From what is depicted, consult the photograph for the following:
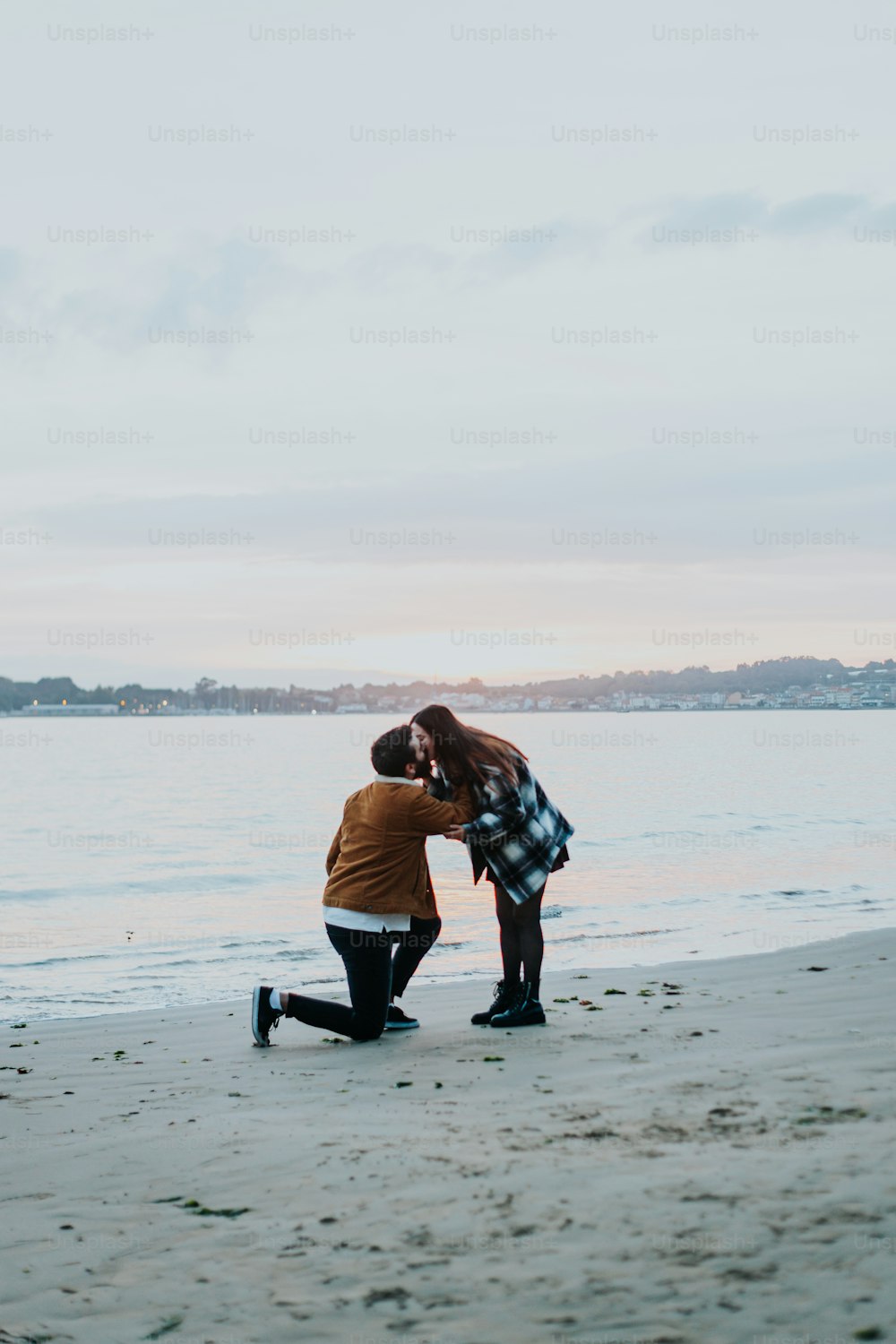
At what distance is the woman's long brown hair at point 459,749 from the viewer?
6391mm

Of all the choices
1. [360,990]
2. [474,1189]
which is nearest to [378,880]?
[360,990]

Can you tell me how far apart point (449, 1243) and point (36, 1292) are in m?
1.29

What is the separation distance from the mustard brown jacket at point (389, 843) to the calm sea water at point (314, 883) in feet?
13.1

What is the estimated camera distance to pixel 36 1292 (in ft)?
11.7

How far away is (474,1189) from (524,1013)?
108 inches

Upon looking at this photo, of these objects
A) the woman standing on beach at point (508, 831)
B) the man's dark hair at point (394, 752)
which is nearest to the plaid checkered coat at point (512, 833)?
the woman standing on beach at point (508, 831)

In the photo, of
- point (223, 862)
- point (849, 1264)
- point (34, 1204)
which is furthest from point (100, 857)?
point (849, 1264)

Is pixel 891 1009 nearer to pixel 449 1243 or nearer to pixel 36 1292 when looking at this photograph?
pixel 449 1243

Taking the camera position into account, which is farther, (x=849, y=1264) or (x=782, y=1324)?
(x=849, y=1264)

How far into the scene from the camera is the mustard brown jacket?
20.6 feet

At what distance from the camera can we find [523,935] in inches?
259

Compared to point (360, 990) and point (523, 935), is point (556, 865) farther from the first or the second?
point (360, 990)

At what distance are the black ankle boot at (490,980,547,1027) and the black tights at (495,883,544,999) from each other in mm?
38

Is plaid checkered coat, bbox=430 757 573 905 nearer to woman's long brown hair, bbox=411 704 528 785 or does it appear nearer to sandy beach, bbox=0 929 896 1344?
woman's long brown hair, bbox=411 704 528 785
